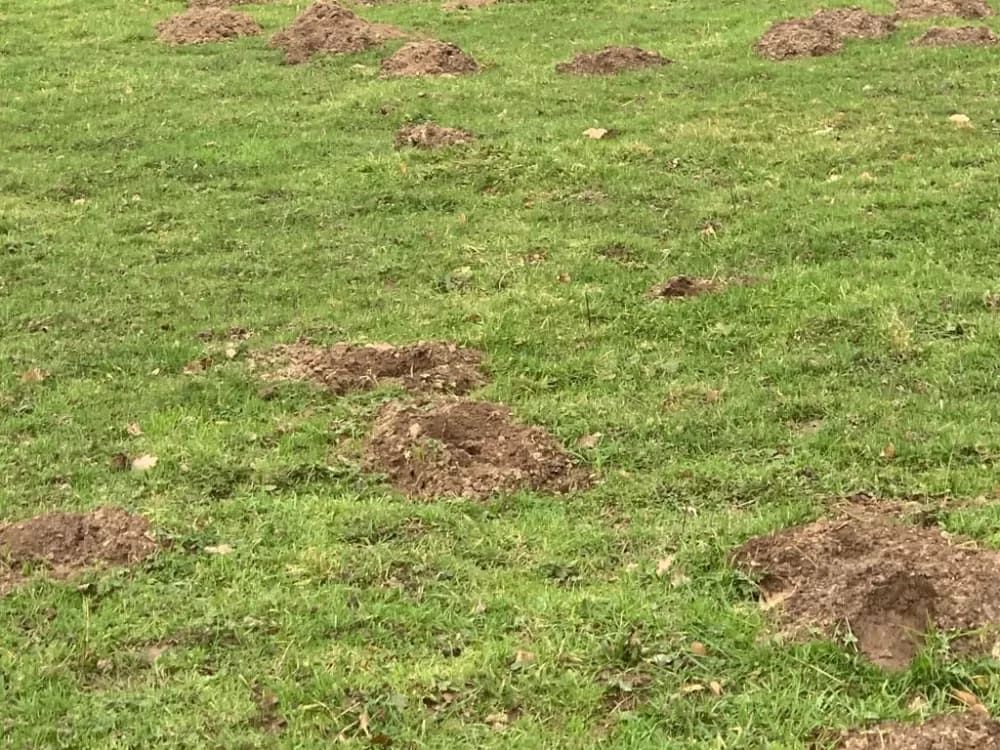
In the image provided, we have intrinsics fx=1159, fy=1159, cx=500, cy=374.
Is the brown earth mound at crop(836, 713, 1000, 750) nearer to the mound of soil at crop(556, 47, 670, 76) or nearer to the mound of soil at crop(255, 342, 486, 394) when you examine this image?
the mound of soil at crop(255, 342, 486, 394)

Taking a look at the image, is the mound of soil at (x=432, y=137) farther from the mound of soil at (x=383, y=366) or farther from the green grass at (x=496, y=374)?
the mound of soil at (x=383, y=366)

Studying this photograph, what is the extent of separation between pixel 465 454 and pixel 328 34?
46.4ft

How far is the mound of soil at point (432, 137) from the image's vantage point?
47.4ft

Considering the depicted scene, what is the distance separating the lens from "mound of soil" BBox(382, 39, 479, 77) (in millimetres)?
17750

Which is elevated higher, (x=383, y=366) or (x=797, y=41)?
(x=797, y=41)

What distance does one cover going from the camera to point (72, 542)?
6.49 metres

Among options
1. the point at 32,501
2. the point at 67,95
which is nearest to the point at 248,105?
the point at 67,95

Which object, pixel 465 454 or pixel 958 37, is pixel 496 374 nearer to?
pixel 465 454

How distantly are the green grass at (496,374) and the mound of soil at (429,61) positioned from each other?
1.46 ft

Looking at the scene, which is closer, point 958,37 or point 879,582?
point 879,582

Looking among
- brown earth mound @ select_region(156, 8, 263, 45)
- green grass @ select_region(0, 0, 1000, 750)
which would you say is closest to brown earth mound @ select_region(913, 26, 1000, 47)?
green grass @ select_region(0, 0, 1000, 750)

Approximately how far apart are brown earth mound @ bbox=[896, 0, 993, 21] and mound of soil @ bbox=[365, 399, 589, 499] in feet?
48.3

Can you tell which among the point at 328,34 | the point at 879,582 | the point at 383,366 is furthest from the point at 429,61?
the point at 879,582

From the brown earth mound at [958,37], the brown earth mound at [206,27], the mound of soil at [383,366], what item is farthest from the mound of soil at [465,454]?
the brown earth mound at [206,27]
